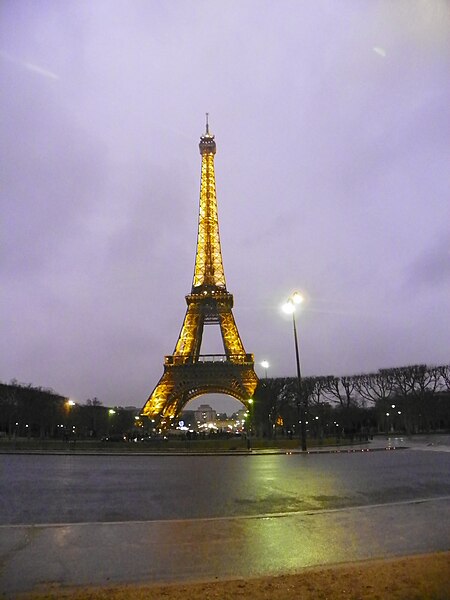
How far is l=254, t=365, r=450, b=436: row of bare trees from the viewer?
71812mm

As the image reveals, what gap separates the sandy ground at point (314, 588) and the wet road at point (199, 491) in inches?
197

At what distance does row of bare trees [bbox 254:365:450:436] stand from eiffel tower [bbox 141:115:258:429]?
5.35 metres

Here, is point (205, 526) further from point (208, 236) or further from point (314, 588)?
point (208, 236)

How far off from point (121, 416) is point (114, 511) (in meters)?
116

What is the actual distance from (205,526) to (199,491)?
562 centimetres

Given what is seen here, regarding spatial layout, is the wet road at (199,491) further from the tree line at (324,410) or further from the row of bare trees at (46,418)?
the row of bare trees at (46,418)

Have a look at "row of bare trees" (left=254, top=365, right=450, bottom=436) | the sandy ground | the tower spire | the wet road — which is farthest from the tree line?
the sandy ground

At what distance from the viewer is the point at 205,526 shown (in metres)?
9.47

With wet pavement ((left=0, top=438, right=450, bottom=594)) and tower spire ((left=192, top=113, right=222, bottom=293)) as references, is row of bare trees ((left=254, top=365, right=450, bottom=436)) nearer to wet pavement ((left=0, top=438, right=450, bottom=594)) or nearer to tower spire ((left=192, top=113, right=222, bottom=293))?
tower spire ((left=192, top=113, right=222, bottom=293))

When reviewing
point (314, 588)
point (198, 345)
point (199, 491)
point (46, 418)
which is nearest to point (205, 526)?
point (314, 588)

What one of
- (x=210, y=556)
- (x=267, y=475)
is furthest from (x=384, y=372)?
(x=210, y=556)

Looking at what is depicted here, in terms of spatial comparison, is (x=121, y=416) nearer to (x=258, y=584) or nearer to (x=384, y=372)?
(x=384, y=372)

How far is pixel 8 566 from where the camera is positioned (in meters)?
6.98

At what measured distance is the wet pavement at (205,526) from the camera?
6.90m
